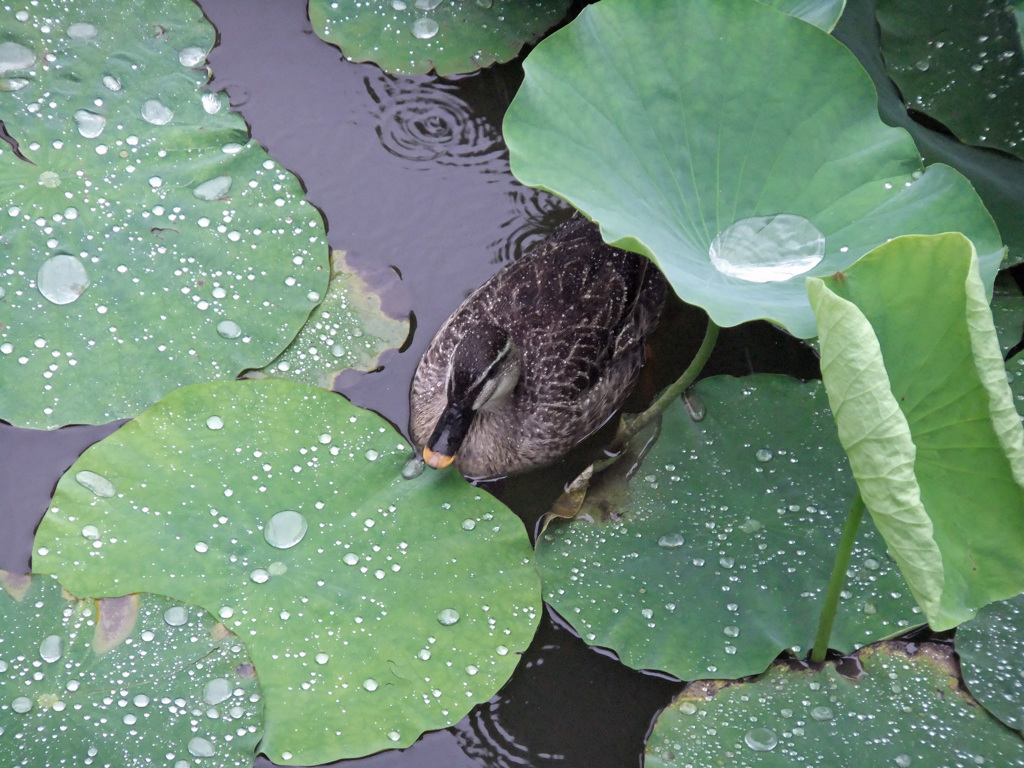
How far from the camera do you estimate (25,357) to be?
2430mm

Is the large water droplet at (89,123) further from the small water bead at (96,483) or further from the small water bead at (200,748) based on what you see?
the small water bead at (200,748)

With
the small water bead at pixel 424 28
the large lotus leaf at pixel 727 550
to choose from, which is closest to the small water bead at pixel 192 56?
the small water bead at pixel 424 28

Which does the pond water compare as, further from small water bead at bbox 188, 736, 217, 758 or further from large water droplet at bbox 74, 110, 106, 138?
small water bead at bbox 188, 736, 217, 758

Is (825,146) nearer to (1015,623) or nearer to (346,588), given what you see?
(1015,623)

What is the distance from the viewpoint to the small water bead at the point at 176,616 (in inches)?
81.8

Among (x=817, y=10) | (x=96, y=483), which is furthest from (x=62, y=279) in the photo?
(x=817, y=10)

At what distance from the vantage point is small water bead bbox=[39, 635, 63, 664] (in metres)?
1.98

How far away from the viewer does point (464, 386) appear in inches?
97.3

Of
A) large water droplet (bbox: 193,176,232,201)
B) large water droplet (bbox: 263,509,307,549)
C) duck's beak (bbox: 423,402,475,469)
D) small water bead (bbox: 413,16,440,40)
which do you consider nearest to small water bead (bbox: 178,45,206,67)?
large water droplet (bbox: 193,176,232,201)

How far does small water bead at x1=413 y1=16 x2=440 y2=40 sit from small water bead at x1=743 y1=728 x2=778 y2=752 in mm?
2776

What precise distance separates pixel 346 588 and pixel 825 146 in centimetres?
176

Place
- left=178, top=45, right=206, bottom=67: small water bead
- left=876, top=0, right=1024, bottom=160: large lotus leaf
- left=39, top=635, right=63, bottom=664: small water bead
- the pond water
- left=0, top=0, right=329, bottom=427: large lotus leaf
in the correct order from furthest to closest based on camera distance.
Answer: left=178, top=45, right=206, bottom=67: small water bead, left=876, top=0, right=1024, bottom=160: large lotus leaf, the pond water, left=0, top=0, right=329, bottom=427: large lotus leaf, left=39, top=635, right=63, bottom=664: small water bead

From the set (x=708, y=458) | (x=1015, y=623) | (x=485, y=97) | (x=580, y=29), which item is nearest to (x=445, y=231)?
(x=485, y=97)

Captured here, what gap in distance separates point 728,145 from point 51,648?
2192 millimetres
